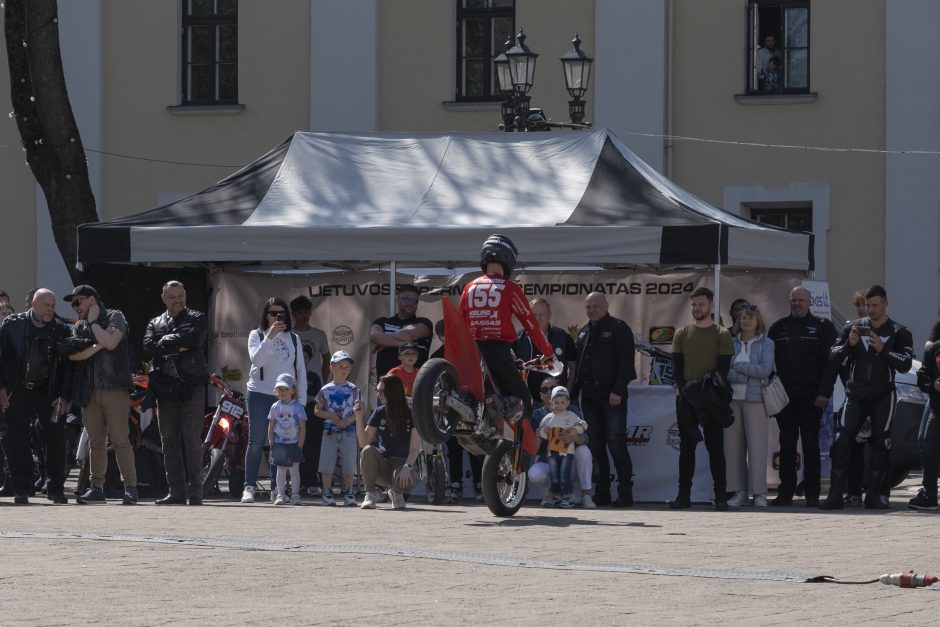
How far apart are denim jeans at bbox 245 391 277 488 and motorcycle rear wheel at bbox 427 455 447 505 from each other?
1453mm

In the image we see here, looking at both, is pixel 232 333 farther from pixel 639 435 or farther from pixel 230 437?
pixel 639 435

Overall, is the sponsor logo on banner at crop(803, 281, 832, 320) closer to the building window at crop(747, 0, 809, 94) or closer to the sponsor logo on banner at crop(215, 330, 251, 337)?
the sponsor logo on banner at crop(215, 330, 251, 337)

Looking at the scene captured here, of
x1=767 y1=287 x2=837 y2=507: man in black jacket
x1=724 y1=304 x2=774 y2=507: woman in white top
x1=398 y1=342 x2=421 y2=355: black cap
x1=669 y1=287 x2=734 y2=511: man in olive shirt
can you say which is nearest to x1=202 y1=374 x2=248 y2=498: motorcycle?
x1=398 y1=342 x2=421 y2=355: black cap

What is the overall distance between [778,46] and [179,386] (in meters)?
11.7

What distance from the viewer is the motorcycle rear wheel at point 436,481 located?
15047 millimetres

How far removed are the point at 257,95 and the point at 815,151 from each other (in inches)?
295

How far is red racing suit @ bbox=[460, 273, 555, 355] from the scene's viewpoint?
12797mm

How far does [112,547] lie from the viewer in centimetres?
1066

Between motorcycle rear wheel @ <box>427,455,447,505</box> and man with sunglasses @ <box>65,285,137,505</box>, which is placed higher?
man with sunglasses @ <box>65,285,137,505</box>

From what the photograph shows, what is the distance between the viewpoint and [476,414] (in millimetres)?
12828

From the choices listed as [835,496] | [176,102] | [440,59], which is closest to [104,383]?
[835,496]

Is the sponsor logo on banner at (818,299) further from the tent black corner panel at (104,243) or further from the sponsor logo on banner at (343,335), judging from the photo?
the tent black corner panel at (104,243)

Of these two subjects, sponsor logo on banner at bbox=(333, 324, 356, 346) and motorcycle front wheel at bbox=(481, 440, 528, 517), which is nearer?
motorcycle front wheel at bbox=(481, 440, 528, 517)

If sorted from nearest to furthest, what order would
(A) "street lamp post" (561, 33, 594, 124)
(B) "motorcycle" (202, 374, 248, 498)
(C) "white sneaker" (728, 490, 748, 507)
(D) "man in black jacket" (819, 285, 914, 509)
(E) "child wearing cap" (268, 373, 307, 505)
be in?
(D) "man in black jacket" (819, 285, 914, 509)
(C) "white sneaker" (728, 490, 748, 507)
(E) "child wearing cap" (268, 373, 307, 505)
(B) "motorcycle" (202, 374, 248, 498)
(A) "street lamp post" (561, 33, 594, 124)
